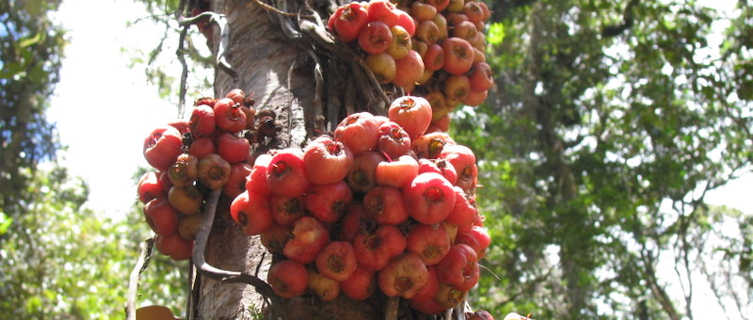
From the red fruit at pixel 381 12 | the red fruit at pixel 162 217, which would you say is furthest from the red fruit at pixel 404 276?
the red fruit at pixel 381 12

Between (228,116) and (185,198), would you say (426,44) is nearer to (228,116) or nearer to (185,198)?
(228,116)

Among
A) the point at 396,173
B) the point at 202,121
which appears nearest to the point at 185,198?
the point at 202,121

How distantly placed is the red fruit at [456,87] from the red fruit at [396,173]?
2.74 feet

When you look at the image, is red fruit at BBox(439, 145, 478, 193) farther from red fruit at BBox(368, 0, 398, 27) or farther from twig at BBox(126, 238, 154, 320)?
twig at BBox(126, 238, 154, 320)

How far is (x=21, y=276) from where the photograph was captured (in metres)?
7.41

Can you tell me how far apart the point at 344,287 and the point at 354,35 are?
78 cm

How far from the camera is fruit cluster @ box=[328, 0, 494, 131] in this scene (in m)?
1.56

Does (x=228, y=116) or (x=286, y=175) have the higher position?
(x=228, y=116)

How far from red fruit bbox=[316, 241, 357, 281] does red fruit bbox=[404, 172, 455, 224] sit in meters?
0.15

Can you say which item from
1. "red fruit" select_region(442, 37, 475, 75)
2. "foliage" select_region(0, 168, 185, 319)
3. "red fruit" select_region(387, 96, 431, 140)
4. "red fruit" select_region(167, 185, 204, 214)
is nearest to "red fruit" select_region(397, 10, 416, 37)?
"red fruit" select_region(442, 37, 475, 75)

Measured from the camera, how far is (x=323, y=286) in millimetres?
1071

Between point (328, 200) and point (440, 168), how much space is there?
0.26 metres

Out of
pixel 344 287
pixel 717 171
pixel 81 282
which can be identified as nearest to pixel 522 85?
pixel 717 171

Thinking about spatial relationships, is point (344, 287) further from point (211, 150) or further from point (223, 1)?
point (223, 1)
